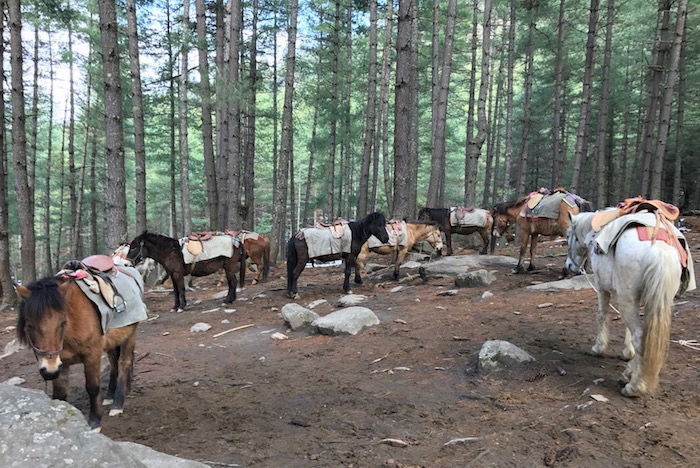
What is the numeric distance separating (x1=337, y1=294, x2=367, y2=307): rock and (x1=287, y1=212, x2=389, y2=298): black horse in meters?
0.87

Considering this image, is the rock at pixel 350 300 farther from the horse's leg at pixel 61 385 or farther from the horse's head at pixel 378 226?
the horse's leg at pixel 61 385

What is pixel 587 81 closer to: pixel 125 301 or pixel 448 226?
pixel 448 226

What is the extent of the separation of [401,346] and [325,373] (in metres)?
1.28

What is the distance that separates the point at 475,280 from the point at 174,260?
6776 mm

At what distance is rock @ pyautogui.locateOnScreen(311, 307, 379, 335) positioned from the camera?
6.77 metres

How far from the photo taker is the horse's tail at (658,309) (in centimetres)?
368

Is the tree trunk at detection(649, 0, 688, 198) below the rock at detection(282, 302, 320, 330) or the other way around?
the other way around

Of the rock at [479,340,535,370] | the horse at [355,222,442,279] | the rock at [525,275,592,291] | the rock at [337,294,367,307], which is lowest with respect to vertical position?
the rock at [337,294,367,307]

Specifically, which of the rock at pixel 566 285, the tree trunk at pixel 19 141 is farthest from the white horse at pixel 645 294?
the tree trunk at pixel 19 141

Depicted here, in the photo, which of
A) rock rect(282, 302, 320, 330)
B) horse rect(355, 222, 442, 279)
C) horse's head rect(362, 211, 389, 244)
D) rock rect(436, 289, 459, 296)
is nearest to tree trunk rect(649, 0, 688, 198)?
horse rect(355, 222, 442, 279)

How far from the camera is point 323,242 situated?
9.79 m

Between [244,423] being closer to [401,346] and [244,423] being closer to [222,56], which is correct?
[401,346]

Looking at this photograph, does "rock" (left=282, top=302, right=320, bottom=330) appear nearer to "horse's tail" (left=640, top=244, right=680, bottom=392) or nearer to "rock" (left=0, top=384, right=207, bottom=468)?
"horse's tail" (left=640, top=244, right=680, bottom=392)

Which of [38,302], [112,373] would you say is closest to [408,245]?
[112,373]
